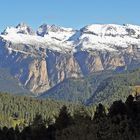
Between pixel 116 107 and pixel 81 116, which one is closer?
pixel 81 116

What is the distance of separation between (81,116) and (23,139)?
6006cm

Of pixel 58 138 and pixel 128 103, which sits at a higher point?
pixel 128 103

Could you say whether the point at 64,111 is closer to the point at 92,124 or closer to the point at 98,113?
the point at 98,113

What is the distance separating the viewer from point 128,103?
407ft

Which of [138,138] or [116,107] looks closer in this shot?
[138,138]

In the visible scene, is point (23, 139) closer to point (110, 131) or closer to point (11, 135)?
point (11, 135)

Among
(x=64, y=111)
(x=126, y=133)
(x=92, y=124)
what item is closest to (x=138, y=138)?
(x=126, y=133)

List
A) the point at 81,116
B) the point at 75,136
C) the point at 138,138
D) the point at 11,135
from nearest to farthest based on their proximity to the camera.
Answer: the point at 138,138
the point at 75,136
the point at 81,116
the point at 11,135

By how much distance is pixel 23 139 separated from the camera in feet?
486

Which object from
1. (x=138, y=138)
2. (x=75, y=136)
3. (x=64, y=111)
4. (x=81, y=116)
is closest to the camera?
(x=138, y=138)

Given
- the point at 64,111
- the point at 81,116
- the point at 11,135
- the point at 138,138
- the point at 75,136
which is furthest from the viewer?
the point at 11,135

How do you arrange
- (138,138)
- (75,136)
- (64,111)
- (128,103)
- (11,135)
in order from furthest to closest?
(11,135) → (64,111) → (128,103) → (75,136) → (138,138)

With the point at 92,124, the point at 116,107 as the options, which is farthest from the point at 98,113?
the point at 92,124

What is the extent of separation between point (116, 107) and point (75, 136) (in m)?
41.0
